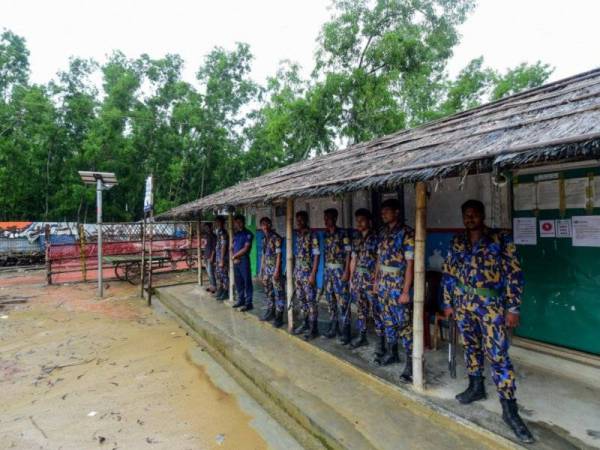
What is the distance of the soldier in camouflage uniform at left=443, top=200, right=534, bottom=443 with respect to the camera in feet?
8.64

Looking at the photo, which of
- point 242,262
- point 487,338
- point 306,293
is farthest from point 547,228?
point 242,262

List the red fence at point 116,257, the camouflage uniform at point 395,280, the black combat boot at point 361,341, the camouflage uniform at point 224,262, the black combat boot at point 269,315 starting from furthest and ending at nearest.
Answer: the red fence at point 116,257, the camouflage uniform at point 224,262, the black combat boot at point 269,315, the black combat boot at point 361,341, the camouflage uniform at point 395,280

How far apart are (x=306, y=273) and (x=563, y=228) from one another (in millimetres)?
3023

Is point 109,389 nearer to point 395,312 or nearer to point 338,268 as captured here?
point 338,268

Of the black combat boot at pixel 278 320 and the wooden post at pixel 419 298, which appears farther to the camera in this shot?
the black combat boot at pixel 278 320

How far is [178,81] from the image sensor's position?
79.8 ft

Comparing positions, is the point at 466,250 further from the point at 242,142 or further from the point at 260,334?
the point at 242,142

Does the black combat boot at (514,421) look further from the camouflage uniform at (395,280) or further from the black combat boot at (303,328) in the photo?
the black combat boot at (303,328)

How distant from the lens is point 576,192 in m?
3.45

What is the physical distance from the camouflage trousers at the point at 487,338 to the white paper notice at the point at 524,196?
164 cm

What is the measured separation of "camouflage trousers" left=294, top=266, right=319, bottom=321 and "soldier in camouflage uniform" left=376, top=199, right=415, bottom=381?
4.42 ft

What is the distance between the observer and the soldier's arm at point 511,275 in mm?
2646

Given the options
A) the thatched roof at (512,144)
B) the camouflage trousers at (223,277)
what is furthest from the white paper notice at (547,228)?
the camouflage trousers at (223,277)

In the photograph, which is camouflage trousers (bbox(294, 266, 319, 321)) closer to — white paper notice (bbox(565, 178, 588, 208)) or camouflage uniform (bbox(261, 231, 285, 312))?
camouflage uniform (bbox(261, 231, 285, 312))
